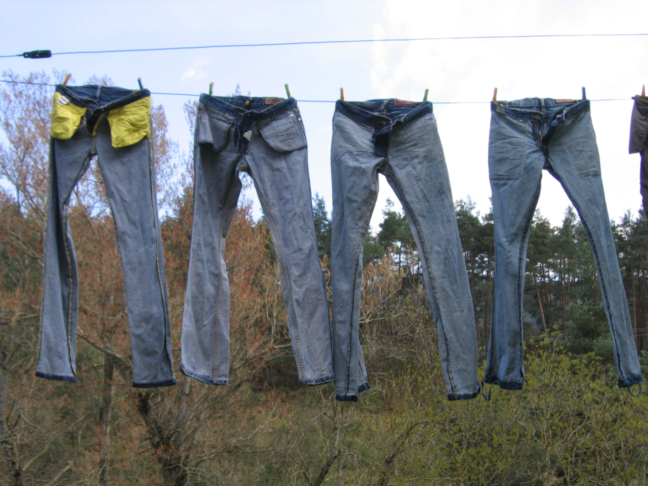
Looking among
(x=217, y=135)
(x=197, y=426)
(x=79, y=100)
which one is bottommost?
(x=197, y=426)

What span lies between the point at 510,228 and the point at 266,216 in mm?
1380

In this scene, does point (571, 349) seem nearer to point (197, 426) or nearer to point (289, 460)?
point (289, 460)

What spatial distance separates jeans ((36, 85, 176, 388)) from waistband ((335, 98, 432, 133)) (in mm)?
1193

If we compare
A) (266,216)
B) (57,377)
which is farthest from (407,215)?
(57,377)

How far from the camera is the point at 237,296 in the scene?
9.05 metres

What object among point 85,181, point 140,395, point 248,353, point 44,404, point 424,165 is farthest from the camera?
point 85,181

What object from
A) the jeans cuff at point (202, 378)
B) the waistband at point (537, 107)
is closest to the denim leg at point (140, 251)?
the jeans cuff at point (202, 378)

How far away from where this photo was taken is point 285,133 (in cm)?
278

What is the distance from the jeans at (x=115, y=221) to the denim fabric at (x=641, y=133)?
289 centimetres

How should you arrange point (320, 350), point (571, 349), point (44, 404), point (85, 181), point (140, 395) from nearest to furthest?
point (320, 350)
point (140, 395)
point (44, 404)
point (85, 181)
point (571, 349)

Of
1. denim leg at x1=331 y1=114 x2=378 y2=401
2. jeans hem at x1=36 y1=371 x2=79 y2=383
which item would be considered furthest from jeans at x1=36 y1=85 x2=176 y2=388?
denim leg at x1=331 y1=114 x2=378 y2=401

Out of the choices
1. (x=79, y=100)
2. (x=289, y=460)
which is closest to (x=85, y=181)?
(x=289, y=460)

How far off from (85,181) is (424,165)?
32.4 ft

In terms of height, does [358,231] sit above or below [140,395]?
above
